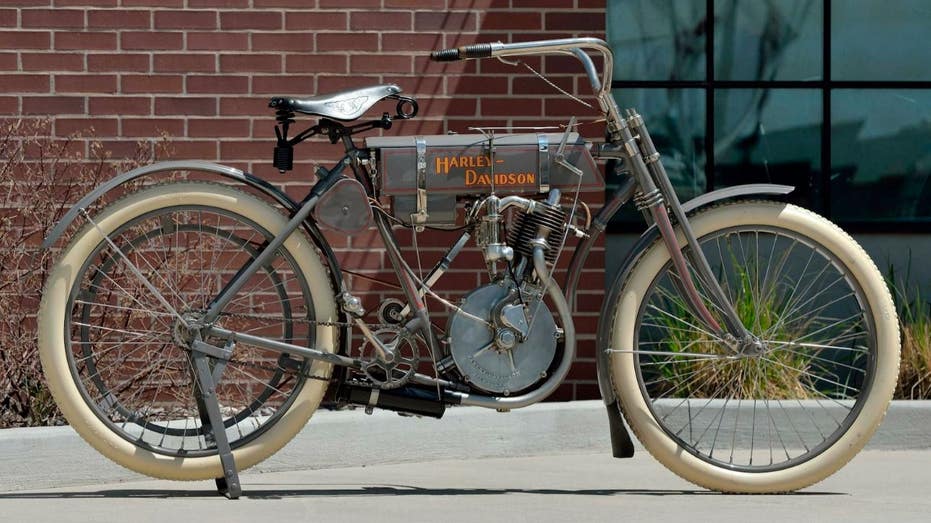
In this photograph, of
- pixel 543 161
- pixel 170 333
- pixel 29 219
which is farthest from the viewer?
pixel 29 219

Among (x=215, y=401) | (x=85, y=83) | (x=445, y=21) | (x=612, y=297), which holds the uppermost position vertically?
(x=445, y=21)

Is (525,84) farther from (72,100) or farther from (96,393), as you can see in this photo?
(96,393)

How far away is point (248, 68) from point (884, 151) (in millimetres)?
3751

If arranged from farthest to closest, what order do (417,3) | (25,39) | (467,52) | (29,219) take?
(417,3), (25,39), (29,219), (467,52)

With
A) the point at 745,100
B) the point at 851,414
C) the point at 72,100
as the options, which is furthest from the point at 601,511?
the point at 745,100

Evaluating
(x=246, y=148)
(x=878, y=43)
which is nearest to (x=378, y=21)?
(x=246, y=148)

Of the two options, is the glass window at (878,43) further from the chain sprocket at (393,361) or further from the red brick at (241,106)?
the chain sprocket at (393,361)

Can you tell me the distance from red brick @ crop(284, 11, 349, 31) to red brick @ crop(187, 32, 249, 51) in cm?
25

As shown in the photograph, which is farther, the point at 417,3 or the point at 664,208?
the point at 417,3

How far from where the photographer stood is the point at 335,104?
5.57 m

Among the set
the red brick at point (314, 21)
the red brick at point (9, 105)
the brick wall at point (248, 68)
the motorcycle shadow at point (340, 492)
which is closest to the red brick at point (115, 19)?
the brick wall at point (248, 68)

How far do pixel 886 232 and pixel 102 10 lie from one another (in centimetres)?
430

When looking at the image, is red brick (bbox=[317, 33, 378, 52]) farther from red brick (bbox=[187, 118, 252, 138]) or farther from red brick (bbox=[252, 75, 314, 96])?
red brick (bbox=[187, 118, 252, 138])

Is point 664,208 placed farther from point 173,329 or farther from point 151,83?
point 151,83
